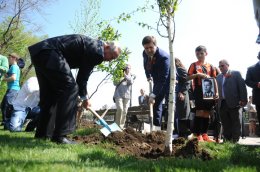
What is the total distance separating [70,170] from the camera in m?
2.44

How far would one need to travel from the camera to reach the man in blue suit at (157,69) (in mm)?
5473

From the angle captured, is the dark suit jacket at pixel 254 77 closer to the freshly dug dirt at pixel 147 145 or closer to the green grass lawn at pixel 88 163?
the freshly dug dirt at pixel 147 145

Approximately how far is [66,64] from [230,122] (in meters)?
4.46

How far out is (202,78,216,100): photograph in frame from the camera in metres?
6.57

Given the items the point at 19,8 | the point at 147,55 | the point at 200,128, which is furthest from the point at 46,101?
the point at 19,8

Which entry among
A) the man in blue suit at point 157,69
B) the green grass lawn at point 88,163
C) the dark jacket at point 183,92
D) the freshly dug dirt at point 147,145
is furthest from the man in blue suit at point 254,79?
the green grass lawn at point 88,163

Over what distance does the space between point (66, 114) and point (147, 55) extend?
244cm

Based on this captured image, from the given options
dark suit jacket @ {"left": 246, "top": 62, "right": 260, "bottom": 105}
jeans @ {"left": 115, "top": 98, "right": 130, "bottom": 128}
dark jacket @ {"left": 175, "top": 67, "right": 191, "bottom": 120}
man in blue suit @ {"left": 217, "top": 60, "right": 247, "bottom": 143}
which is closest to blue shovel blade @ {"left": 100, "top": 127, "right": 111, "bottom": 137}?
dark jacket @ {"left": 175, "top": 67, "right": 191, "bottom": 120}

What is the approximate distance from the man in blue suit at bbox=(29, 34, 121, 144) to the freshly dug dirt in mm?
882

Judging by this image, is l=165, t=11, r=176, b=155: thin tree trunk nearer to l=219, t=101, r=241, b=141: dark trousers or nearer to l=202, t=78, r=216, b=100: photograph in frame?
l=202, t=78, r=216, b=100: photograph in frame

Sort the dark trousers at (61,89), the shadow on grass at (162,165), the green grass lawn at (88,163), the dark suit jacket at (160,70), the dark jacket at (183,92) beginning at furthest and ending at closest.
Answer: the dark jacket at (183,92), the dark suit jacket at (160,70), the dark trousers at (61,89), the shadow on grass at (162,165), the green grass lawn at (88,163)

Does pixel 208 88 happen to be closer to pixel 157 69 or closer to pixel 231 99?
pixel 231 99

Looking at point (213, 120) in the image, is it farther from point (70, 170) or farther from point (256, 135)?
point (256, 135)

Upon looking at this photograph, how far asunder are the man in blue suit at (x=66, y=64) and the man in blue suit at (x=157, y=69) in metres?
1.00
